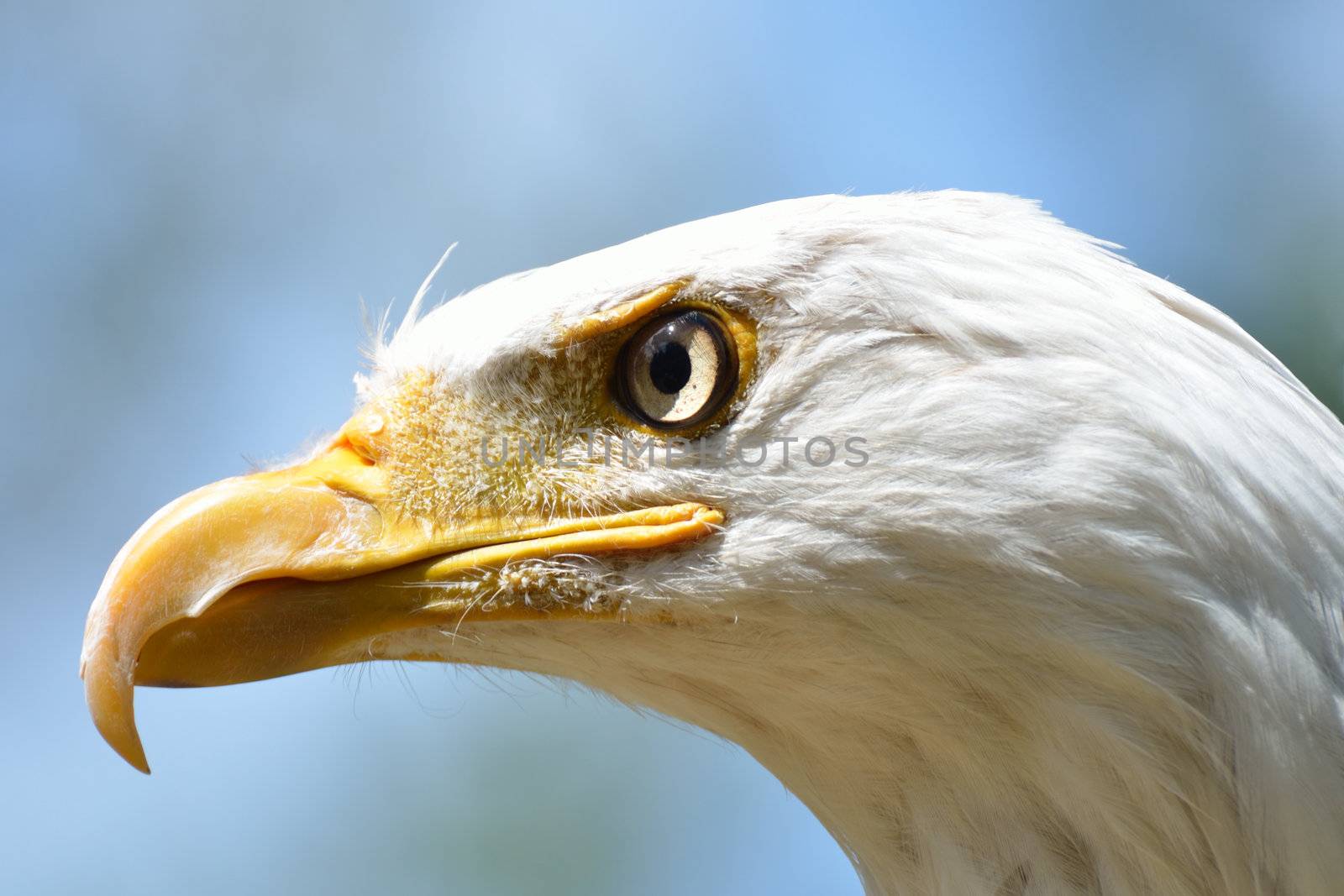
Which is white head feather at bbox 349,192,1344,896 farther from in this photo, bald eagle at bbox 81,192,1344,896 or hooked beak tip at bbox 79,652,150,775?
hooked beak tip at bbox 79,652,150,775

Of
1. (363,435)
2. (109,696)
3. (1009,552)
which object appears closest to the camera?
(1009,552)

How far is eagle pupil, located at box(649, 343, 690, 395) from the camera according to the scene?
1664 mm

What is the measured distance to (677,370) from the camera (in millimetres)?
1666

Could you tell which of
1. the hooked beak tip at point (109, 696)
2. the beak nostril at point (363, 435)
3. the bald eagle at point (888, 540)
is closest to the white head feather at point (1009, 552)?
the bald eagle at point (888, 540)

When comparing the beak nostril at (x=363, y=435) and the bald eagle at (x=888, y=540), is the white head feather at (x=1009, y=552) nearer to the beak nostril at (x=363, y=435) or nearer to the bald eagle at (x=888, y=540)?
the bald eagle at (x=888, y=540)

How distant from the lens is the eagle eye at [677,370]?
1652 mm

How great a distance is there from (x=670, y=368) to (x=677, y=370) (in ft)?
0.05

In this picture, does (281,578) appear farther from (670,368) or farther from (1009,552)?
(1009,552)

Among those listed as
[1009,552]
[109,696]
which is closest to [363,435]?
[109,696]

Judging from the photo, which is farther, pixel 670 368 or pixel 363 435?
pixel 363 435

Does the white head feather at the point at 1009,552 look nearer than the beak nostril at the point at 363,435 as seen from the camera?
Yes

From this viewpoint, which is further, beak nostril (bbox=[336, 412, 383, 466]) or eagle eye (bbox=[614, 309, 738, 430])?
beak nostril (bbox=[336, 412, 383, 466])

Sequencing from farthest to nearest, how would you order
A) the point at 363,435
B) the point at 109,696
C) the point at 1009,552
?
the point at 363,435 < the point at 109,696 < the point at 1009,552

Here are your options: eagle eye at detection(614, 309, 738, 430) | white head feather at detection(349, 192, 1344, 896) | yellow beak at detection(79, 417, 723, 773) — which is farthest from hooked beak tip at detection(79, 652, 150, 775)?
eagle eye at detection(614, 309, 738, 430)
